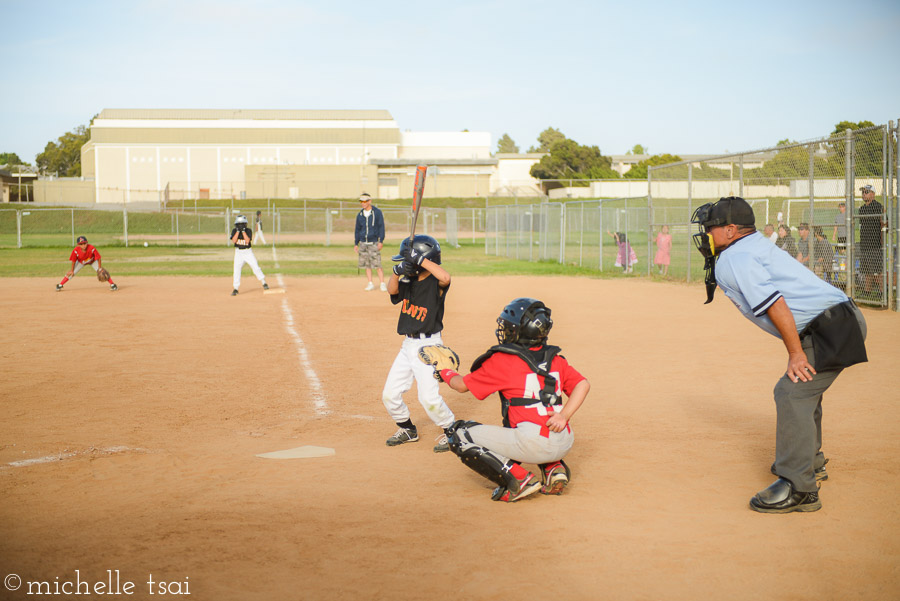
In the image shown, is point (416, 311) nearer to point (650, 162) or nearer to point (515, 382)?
point (515, 382)

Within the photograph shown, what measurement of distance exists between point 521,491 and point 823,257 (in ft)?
46.1

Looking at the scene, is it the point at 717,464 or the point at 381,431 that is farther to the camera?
the point at 381,431

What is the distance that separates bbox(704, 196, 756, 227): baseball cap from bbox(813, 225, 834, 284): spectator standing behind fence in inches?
517

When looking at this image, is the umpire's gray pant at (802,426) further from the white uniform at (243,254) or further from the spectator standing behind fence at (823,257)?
the white uniform at (243,254)

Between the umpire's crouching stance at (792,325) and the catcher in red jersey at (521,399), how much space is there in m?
1.10

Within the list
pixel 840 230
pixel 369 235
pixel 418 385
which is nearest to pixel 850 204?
pixel 840 230

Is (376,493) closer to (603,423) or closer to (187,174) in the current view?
(603,423)

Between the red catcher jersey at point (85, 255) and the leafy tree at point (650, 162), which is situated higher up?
the leafy tree at point (650, 162)

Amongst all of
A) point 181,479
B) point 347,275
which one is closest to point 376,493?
point 181,479

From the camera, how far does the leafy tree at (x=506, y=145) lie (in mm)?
159500

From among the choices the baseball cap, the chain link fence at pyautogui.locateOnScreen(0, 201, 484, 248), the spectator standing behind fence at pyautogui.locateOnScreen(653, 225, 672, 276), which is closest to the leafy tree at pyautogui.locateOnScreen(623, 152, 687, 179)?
the chain link fence at pyautogui.locateOnScreen(0, 201, 484, 248)

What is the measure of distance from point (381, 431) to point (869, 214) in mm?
12168

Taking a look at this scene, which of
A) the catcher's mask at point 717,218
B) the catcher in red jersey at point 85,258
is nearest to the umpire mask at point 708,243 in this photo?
the catcher's mask at point 717,218

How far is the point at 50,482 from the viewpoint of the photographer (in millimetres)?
5234
